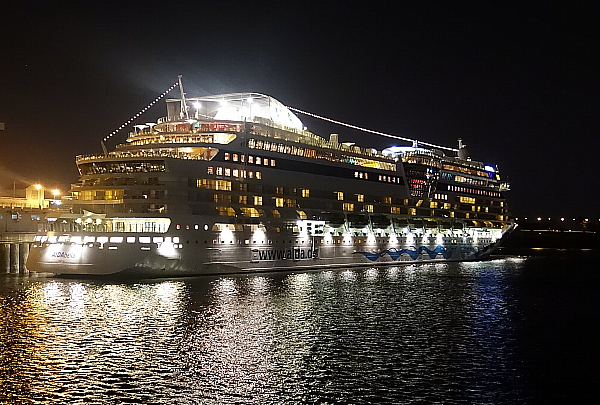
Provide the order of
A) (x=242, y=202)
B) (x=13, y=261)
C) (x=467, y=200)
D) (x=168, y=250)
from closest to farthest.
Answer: (x=168, y=250) < (x=242, y=202) < (x=13, y=261) < (x=467, y=200)

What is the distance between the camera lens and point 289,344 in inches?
1121

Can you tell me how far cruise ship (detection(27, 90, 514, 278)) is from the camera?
49469 mm

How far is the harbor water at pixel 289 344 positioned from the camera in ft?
71.4

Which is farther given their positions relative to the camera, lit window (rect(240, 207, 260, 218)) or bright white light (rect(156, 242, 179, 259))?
lit window (rect(240, 207, 260, 218))

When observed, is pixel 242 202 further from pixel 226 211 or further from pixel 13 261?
pixel 13 261

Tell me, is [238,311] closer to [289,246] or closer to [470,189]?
[289,246]

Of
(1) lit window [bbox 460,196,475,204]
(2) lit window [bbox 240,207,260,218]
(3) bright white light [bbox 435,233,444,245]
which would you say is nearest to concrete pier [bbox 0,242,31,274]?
(2) lit window [bbox 240,207,260,218]

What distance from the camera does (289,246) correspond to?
59375 millimetres

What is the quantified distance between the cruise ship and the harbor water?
3.01 m

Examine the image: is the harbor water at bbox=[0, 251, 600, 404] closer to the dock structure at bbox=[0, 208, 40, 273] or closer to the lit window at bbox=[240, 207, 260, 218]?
the lit window at bbox=[240, 207, 260, 218]

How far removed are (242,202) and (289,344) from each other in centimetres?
2891

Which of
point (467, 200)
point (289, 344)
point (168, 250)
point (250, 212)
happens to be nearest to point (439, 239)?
point (467, 200)

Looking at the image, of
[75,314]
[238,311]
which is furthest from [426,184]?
[75,314]

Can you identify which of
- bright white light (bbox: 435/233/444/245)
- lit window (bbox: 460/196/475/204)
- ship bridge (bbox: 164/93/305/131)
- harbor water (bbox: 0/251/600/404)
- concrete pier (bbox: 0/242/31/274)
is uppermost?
ship bridge (bbox: 164/93/305/131)
